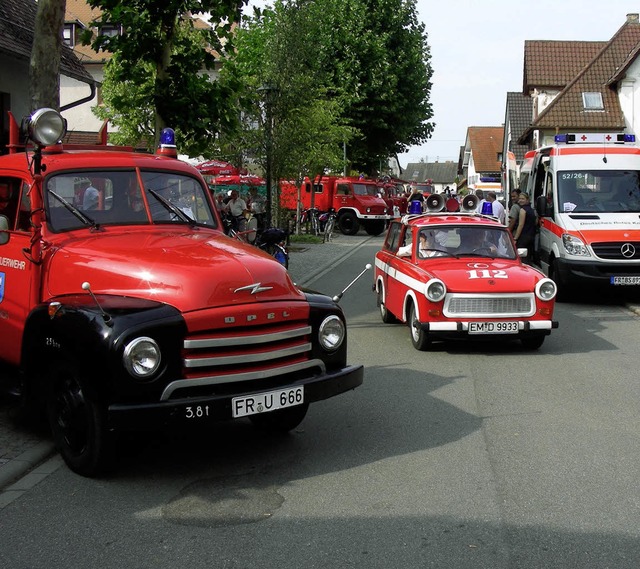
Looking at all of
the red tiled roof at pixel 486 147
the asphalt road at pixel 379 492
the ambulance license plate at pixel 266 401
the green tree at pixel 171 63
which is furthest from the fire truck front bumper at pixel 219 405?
the red tiled roof at pixel 486 147

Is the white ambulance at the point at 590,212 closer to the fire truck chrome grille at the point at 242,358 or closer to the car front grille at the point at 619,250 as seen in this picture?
the car front grille at the point at 619,250

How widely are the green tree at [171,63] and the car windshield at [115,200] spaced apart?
23.5ft

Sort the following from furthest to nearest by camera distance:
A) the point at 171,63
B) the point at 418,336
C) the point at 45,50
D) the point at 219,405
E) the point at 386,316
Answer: the point at 171,63 → the point at 386,316 → the point at 418,336 → the point at 45,50 → the point at 219,405

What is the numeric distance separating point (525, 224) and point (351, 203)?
80.1 ft

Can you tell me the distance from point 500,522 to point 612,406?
11.2ft

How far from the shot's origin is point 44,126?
6496 millimetres

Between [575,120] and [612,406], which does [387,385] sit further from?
[575,120]

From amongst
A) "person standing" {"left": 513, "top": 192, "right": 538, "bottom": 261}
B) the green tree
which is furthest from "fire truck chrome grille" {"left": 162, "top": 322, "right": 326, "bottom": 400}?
"person standing" {"left": 513, "top": 192, "right": 538, "bottom": 261}

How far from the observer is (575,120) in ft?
143

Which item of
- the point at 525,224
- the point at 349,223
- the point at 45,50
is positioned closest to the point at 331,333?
the point at 45,50

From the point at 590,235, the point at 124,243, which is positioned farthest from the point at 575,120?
the point at 124,243

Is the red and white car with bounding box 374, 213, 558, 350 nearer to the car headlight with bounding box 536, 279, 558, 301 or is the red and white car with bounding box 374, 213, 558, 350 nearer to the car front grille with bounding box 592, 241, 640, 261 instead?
the car headlight with bounding box 536, 279, 558, 301

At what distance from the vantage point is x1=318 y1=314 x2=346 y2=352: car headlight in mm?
6294

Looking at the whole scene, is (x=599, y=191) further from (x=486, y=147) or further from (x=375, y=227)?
(x=486, y=147)
